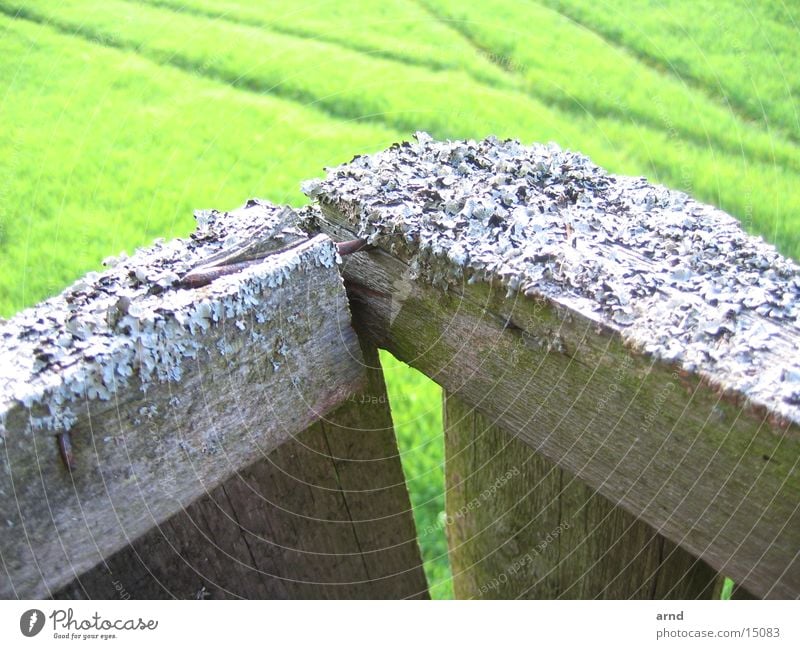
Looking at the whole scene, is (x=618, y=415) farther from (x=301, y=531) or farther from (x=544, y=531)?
(x=301, y=531)

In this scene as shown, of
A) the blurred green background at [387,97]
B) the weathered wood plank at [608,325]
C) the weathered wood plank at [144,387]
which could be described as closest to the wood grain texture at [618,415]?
the weathered wood plank at [608,325]

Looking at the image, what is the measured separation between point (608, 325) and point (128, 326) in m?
0.57

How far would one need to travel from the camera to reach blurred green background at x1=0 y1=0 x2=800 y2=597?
2.58 meters

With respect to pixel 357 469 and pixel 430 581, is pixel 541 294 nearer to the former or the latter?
pixel 357 469

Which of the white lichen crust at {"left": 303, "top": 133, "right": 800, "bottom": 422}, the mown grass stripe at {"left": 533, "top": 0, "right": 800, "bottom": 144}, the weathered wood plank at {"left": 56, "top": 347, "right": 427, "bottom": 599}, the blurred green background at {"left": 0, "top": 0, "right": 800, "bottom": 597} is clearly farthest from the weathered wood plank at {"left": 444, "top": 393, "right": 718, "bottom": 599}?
the mown grass stripe at {"left": 533, "top": 0, "right": 800, "bottom": 144}

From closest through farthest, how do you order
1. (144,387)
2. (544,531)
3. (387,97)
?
1. (144,387)
2. (544,531)
3. (387,97)

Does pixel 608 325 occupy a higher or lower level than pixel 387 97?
higher

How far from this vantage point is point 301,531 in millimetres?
1411

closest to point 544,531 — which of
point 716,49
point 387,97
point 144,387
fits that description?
point 144,387

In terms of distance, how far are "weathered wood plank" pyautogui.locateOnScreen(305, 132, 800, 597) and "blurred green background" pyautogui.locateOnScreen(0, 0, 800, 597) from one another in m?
1.37

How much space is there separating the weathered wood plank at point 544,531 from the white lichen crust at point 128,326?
46 centimetres

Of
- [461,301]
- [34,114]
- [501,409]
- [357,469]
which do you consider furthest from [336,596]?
[34,114]

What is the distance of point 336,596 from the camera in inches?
60.3

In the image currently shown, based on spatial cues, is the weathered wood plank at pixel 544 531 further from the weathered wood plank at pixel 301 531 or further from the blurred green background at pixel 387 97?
the blurred green background at pixel 387 97
